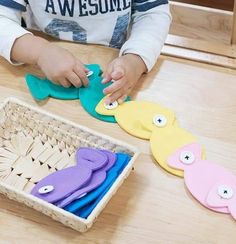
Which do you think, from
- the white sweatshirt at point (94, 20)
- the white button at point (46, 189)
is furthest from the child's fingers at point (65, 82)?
the white button at point (46, 189)

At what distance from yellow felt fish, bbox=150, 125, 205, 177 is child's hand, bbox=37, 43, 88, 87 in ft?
0.51

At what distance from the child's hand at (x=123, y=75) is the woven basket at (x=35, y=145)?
0.31 feet

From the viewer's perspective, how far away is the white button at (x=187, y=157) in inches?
23.8

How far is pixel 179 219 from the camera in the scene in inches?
21.9

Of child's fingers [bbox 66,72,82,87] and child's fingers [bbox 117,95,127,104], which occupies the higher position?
child's fingers [bbox 66,72,82,87]

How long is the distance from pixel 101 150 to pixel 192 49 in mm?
326

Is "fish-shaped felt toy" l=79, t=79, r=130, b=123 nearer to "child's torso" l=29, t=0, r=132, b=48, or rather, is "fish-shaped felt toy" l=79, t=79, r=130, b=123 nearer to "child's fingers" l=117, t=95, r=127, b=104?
"child's fingers" l=117, t=95, r=127, b=104

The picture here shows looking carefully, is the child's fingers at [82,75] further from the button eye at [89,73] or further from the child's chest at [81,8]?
the child's chest at [81,8]

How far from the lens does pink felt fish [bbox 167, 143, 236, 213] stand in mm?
569

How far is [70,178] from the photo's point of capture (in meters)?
0.56

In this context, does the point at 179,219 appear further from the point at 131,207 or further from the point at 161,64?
the point at 161,64

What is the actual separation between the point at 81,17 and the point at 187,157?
0.38 meters

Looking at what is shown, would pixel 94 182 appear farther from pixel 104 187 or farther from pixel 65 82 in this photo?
pixel 65 82

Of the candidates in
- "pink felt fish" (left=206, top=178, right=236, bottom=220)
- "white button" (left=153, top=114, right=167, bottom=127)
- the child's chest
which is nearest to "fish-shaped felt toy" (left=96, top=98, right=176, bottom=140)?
"white button" (left=153, top=114, right=167, bottom=127)
